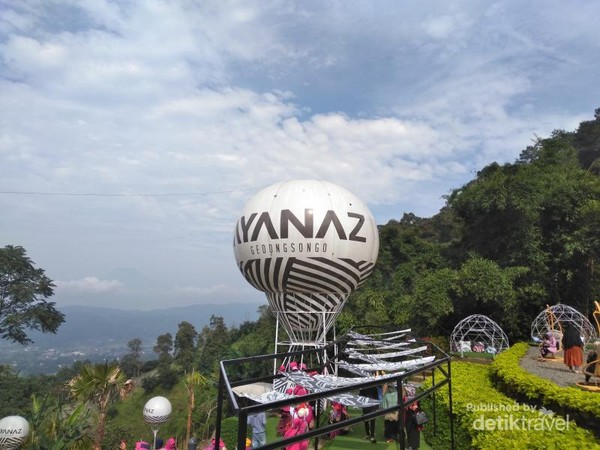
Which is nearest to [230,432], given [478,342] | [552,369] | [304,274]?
[304,274]

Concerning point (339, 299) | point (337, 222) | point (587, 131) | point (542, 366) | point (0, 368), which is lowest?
point (0, 368)

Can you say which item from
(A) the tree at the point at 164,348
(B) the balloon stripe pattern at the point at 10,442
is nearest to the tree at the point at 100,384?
(B) the balloon stripe pattern at the point at 10,442

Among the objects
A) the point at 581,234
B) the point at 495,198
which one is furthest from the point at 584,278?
the point at 495,198

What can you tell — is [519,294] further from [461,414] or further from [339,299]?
[461,414]

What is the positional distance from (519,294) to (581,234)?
5864 mm

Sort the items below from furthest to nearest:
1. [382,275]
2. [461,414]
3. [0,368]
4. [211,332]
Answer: [211,332] < [382,275] < [0,368] < [461,414]

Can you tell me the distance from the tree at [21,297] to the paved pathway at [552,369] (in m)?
42.9

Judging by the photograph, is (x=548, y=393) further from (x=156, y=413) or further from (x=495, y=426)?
(x=156, y=413)

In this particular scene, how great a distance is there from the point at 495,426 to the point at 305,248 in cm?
844

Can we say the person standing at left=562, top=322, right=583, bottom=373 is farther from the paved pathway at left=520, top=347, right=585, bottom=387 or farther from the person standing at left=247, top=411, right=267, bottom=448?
the person standing at left=247, top=411, right=267, bottom=448

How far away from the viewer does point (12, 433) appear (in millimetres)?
13617

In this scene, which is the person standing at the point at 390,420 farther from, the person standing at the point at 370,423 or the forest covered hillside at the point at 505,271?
the forest covered hillside at the point at 505,271

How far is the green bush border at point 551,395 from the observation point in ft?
31.1

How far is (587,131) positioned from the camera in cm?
7906
